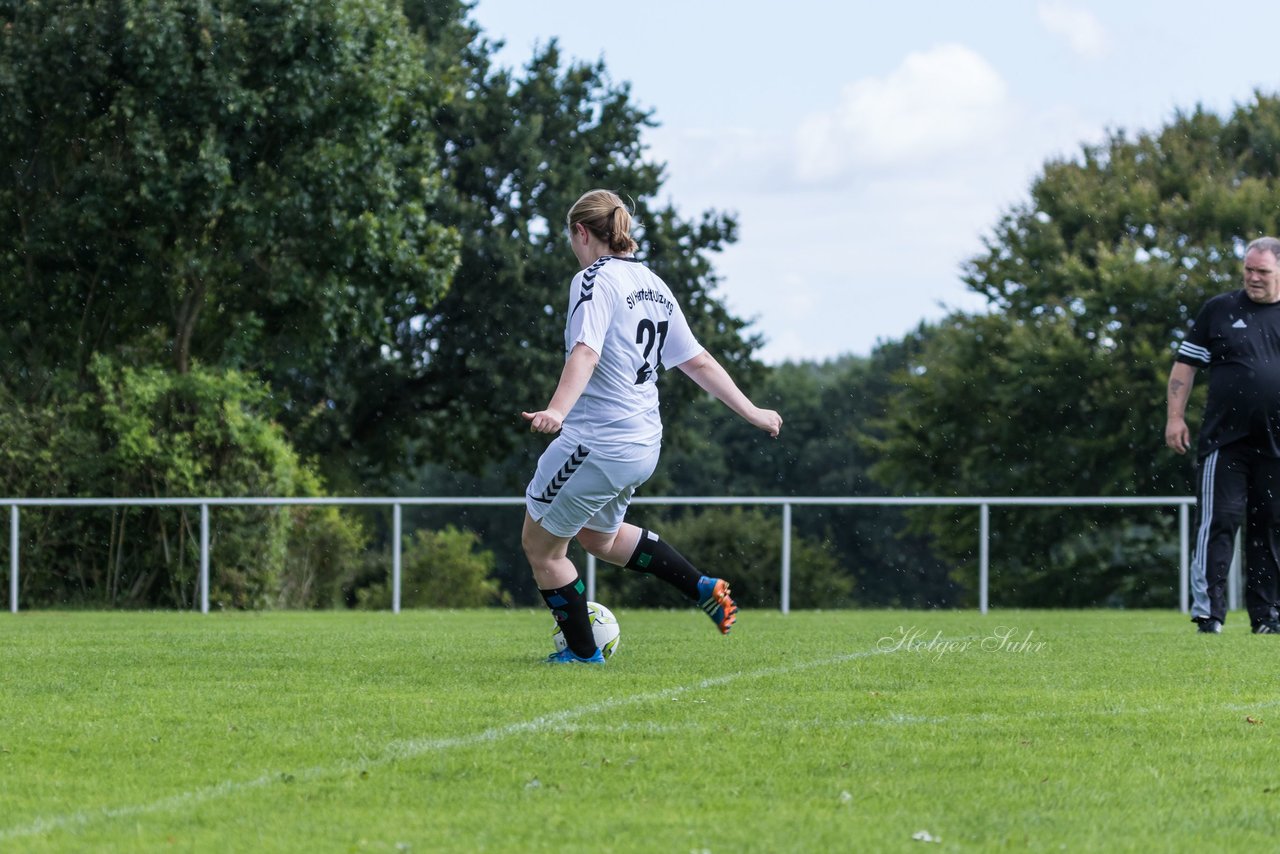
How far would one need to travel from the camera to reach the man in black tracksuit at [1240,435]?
A: 8898mm

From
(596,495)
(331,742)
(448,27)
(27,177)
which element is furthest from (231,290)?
(331,742)

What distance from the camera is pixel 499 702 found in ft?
17.7

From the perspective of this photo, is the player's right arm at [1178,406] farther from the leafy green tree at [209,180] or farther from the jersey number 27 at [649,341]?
the leafy green tree at [209,180]

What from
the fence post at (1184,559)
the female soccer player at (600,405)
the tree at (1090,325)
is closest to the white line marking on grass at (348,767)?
the female soccer player at (600,405)

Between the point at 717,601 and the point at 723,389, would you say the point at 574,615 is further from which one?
the point at 723,389

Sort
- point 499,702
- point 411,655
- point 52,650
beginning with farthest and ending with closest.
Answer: point 52,650
point 411,655
point 499,702

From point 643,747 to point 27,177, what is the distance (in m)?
19.4

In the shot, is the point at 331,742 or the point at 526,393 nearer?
the point at 331,742

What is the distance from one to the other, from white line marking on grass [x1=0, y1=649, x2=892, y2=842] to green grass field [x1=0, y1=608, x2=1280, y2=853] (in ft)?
0.04

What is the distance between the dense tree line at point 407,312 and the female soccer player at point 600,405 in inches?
386

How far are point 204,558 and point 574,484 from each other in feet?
31.2

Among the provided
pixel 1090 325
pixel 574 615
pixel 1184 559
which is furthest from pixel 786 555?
pixel 1090 325

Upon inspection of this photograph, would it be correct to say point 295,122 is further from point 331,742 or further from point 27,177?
point 331,742

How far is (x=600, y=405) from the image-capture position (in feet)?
20.9
